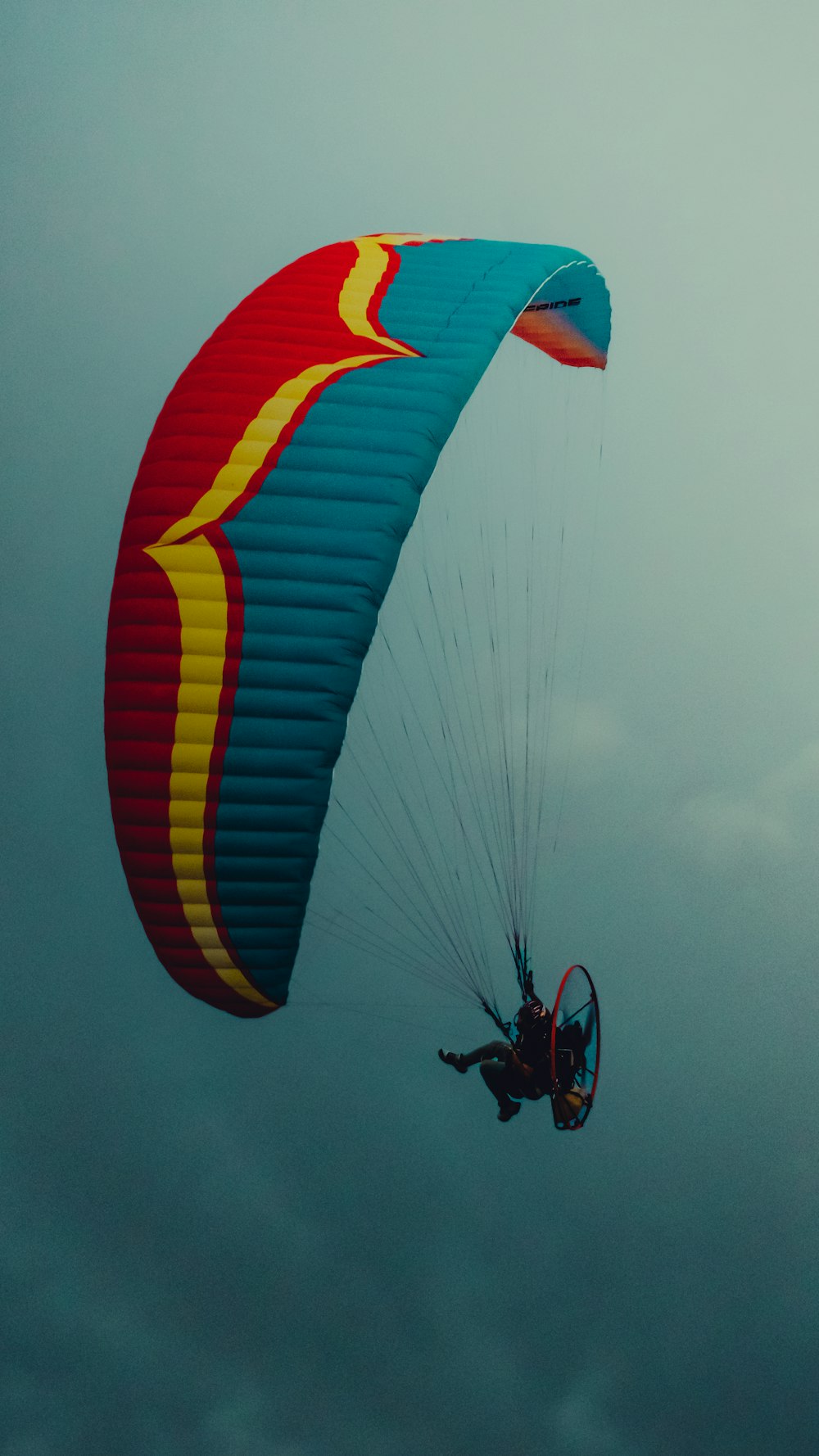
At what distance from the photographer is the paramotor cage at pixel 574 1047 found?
8.94 m

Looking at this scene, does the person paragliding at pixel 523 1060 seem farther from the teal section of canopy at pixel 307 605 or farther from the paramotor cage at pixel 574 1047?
the teal section of canopy at pixel 307 605

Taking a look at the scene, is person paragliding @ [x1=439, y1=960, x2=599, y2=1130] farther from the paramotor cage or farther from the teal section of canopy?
the teal section of canopy

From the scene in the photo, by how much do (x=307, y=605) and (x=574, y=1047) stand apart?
11.7ft

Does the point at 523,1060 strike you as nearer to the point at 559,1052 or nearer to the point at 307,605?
the point at 559,1052

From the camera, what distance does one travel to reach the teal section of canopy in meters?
7.69

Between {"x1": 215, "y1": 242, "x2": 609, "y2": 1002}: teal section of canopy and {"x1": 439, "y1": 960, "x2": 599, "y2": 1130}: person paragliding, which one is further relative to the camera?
{"x1": 439, "y1": 960, "x2": 599, "y2": 1130}: person paragliding

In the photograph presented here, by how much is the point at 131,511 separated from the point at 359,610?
1866mm

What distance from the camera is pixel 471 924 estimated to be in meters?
23.3

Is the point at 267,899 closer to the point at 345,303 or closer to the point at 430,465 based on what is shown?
the point at 430,465

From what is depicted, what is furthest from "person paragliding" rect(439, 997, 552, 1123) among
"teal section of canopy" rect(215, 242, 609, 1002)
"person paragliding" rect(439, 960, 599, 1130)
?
"teal section of canopy" rect(215, 242, 609, 1002)

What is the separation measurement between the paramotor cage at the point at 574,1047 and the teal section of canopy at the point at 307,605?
198 centimetres

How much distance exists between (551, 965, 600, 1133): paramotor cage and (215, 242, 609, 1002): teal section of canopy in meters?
1.98

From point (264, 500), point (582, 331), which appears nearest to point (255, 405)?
point (264, 500)

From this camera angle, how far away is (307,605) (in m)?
7.79
